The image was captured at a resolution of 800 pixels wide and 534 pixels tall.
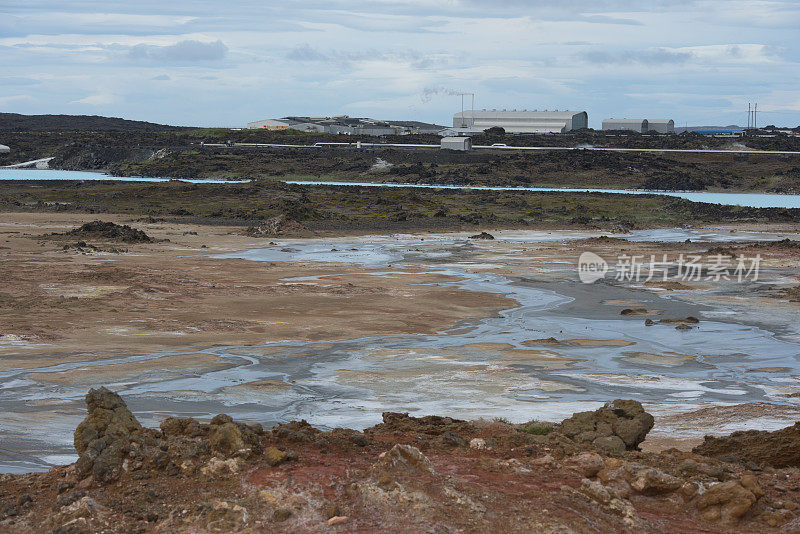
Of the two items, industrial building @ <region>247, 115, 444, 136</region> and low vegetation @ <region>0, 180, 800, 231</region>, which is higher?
industrial building @ <region>247, 115, 444, 136</region>

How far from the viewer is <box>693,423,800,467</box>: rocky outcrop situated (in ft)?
32.9

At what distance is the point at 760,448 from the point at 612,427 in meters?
1.67

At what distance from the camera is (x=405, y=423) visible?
36.9ft

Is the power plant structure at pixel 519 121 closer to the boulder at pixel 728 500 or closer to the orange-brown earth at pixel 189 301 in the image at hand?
the orange-brown earth at pixel 189 301

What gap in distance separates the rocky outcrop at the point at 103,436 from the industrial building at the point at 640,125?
150 metres

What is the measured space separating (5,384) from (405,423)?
26.7 ft

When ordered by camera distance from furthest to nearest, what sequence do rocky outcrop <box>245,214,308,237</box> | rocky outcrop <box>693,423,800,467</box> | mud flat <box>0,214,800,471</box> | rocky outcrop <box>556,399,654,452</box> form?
rocky outcrop <box>245,214,308,237</box> → mud flat <box>0,214,800,471</box> → rocky outcrop <box>556,399,654,452</box> → rocky outcrop <box>693,423,800,467</box>

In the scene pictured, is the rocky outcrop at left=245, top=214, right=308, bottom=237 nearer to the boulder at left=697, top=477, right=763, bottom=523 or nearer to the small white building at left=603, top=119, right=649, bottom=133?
the boulder at left=697, top=477, right=763, bottom=523

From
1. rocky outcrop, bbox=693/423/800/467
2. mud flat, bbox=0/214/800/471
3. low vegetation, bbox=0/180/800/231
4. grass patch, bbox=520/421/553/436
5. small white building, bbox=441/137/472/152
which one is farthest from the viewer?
small white building, bbox=441/137/472/152

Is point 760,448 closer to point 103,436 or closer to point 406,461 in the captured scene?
point 406,461

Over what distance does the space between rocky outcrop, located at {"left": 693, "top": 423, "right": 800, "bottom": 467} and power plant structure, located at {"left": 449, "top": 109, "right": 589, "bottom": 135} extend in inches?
5186

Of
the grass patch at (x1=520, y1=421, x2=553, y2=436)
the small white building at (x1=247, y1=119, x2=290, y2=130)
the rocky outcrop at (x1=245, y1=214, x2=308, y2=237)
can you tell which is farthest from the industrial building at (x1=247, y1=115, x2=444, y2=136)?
the grass patch at (x1=520, y1=421, x2=553, y2=436)

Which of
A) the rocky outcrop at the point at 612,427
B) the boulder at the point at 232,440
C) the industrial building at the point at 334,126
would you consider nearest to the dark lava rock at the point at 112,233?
the rocky outcrop at the point at 612,427

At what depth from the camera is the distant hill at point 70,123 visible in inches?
6826
